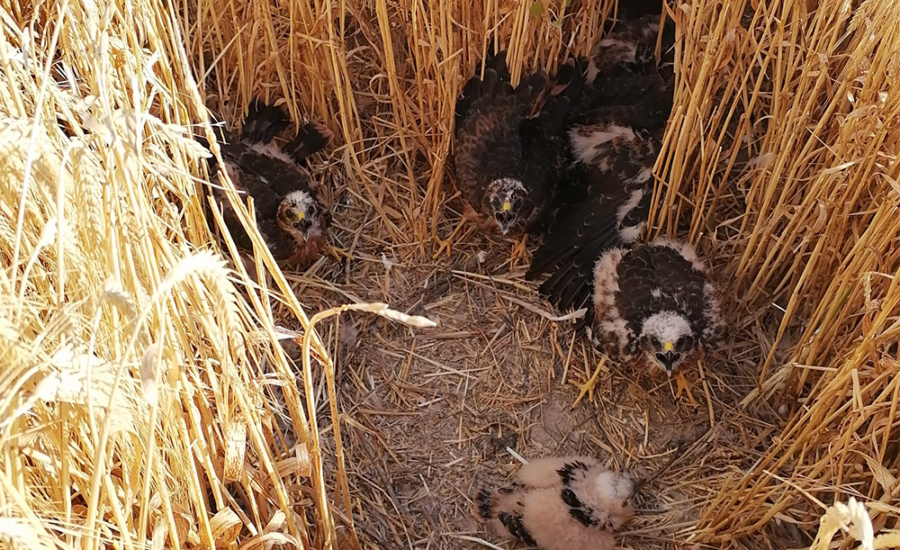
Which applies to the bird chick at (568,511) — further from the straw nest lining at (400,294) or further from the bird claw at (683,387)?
the bird claw at (683,387)

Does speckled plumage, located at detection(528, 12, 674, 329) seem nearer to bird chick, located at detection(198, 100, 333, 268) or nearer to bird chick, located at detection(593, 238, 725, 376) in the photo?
bird chick, located at detection(593, 238, 725, 376)

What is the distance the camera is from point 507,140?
279cm

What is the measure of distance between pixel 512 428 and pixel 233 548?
45.1 inches

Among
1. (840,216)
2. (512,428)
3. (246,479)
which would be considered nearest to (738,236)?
(840,216)

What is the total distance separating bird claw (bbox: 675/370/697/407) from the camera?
250 centimetres

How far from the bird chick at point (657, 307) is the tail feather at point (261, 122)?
4.50 feet

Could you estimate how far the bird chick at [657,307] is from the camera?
2303 mm

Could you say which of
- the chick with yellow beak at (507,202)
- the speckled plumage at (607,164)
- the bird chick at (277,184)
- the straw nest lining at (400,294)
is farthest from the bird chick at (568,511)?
the bird chick at (277,184)

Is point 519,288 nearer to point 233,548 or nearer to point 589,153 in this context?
point 589,153

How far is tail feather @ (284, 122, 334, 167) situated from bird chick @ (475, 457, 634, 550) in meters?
1.48

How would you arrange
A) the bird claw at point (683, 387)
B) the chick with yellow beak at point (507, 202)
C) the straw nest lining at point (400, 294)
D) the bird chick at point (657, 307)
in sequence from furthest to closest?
the chick with yellow beak at point (507, 202) < the bird claw at point (683, 387) < the bird chick at point (657, 307) < the straw nest lining at point (400, 294)

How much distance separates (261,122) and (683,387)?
1.84 meters

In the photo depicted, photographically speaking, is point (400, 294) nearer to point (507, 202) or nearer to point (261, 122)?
point (507, 202)

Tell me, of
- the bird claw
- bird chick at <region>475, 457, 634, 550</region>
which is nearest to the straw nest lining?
the bird claw
